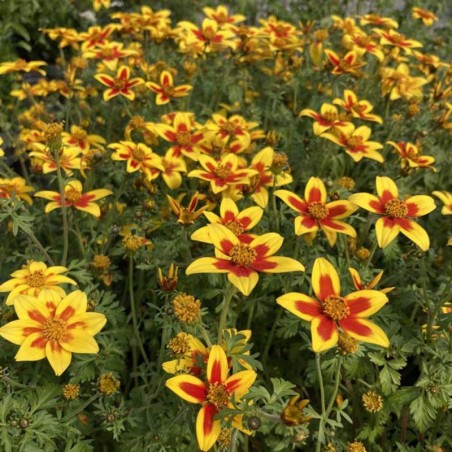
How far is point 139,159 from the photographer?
9.29 ft

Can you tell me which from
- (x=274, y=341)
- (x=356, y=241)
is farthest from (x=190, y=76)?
(x=274, y=341)

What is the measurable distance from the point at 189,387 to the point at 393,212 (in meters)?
1.19

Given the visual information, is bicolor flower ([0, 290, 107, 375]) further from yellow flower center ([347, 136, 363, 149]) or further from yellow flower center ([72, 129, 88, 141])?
yellow flower center ([347, 136, 363, 149])

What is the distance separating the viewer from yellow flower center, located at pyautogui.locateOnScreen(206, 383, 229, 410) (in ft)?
5.88

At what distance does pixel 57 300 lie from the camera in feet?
6.92

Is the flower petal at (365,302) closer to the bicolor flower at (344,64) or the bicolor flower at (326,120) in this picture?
the bicolor flower at (326,120)

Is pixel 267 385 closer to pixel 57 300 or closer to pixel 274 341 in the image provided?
pixel 274 341

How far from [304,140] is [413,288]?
4.57 ft

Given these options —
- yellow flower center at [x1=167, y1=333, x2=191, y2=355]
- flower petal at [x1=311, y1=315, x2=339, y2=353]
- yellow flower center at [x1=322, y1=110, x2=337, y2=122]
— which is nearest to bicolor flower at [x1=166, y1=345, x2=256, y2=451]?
yellow flower center at [x1=167, y1=333, x2=191, y2=355]

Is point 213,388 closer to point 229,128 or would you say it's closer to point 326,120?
point 229,128

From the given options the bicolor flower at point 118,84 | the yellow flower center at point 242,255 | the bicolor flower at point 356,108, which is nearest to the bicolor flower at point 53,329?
the yellow flower center at point 242,255

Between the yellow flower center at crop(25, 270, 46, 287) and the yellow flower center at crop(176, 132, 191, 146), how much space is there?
1.15m

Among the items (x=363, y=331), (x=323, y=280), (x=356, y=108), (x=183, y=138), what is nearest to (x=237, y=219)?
(x=323, y=280)

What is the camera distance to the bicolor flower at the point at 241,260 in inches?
75.5
